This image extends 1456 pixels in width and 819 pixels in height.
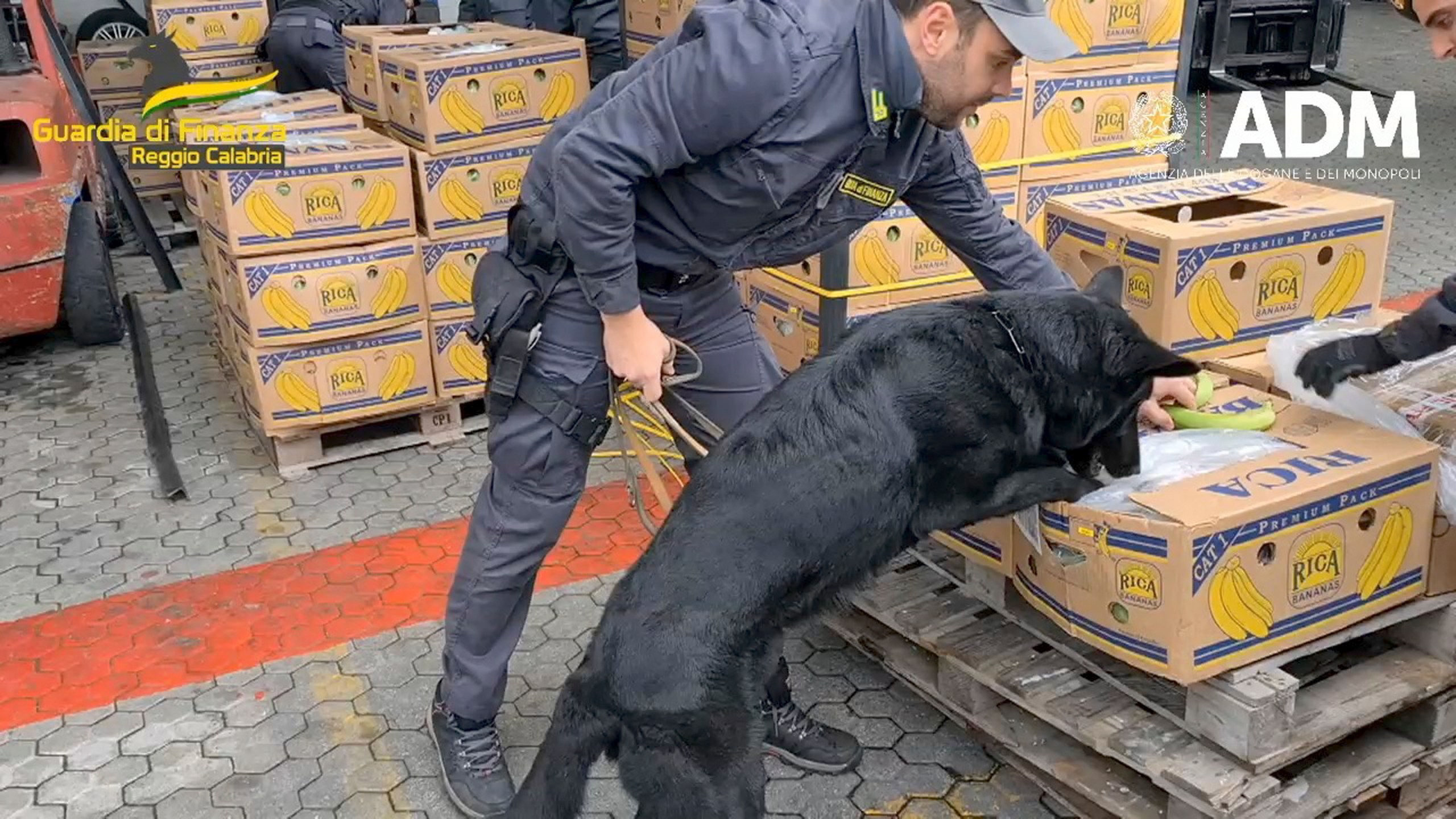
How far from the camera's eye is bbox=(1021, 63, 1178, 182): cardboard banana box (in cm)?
382

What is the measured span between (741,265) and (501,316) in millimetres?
515

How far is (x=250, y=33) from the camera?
309 inches

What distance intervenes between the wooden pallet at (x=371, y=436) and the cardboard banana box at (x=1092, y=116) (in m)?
2.34

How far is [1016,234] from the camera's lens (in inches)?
102

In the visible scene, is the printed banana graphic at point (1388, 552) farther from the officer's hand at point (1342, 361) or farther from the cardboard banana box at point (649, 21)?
the cardboard banana box at point (649, 21)

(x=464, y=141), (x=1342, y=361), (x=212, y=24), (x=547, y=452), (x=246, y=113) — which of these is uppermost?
(x=212, y=24)

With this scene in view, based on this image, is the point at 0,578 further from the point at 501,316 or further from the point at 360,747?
the point at 501,316

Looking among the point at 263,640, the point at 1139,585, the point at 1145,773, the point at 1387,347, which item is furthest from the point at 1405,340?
the point at 263,640

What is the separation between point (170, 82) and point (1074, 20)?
593 cm

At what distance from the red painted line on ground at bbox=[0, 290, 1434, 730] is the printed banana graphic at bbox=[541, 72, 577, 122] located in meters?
1.76

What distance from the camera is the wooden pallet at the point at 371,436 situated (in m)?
4.58

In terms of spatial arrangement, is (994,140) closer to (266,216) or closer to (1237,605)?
(1237,605)

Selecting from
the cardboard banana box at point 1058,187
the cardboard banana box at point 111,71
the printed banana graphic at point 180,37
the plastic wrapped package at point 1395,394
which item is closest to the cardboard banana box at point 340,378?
the cardboard banana box at point 1058,187

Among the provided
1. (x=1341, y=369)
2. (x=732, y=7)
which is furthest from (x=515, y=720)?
(x=1341, y=369)
